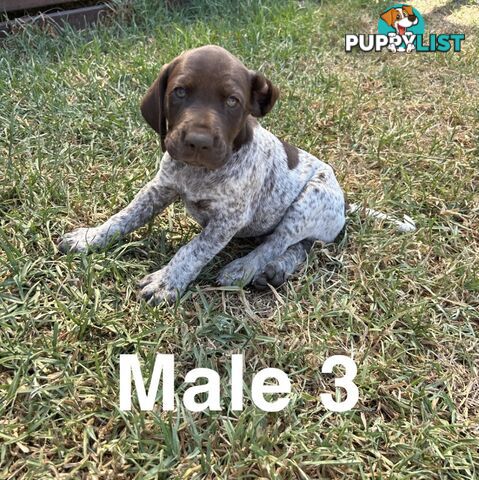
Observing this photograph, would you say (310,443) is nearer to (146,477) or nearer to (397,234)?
(146,477)

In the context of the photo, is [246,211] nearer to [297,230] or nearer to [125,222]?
[297,230]

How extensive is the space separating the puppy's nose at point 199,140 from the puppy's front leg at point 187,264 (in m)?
0.73

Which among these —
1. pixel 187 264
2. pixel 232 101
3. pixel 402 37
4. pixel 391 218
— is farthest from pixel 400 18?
pixel 187 264

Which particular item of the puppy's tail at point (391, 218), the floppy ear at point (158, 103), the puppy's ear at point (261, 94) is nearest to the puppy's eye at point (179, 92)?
the floppy ear at point (158, 103)

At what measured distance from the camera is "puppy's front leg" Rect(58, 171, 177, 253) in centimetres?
388

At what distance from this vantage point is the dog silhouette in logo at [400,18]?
877 centimetres

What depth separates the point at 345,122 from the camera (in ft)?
19.5

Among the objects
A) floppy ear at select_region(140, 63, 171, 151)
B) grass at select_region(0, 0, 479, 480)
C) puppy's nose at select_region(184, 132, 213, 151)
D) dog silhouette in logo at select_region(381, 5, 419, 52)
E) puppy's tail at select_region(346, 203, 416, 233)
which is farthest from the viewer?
dog silhouette in logo at select_region(381, 5, 419, 52)

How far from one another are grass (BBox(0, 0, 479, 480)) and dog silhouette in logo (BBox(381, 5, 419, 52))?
2512 mm

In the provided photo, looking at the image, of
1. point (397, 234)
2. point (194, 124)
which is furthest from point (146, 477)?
point (397, 234)

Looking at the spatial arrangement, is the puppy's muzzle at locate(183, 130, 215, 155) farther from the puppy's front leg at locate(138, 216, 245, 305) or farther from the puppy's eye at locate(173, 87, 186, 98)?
the puppy's front leg at locate(138, 216, 245, 305)

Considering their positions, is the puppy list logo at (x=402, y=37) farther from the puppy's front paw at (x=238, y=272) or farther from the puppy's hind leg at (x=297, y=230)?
the puppy's front paw at (x=238, y=272)

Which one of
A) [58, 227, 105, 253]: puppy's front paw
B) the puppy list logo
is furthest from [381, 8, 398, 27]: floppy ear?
[58, 227, 105, 253]: puppy's front paw

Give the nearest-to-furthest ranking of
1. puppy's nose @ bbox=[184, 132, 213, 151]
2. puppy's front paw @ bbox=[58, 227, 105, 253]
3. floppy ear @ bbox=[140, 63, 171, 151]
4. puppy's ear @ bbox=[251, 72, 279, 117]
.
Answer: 1. puppy's nose @ bbox=[184, 132, 213, 151]
2. floppy ear @ bbox=[140, 63, 171, 151]
3. puppy's ear @ bbox=[251, 72, 279, 117]
4. puppy's front paw @ bbox=[58, 227, 105, 253]
